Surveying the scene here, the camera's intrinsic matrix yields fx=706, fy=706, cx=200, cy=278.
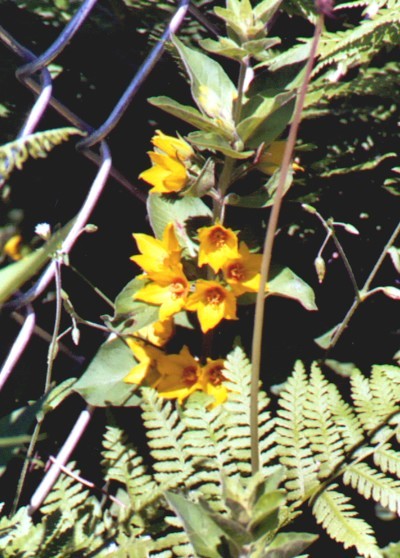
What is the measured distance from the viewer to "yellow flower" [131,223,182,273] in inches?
62.9

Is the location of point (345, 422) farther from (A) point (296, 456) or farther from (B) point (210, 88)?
(B) point (210, 88)

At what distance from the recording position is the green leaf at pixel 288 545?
1076 millimetres

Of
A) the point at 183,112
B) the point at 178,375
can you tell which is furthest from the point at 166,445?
the point at 183,112

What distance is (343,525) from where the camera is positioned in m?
1.37

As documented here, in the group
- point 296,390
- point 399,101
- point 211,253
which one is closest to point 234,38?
point 211,253

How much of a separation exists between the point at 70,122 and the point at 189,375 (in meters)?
0.70

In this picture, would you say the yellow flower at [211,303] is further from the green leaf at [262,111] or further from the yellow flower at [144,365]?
the green leaf at [262,111]

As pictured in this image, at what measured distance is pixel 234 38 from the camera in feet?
5.10

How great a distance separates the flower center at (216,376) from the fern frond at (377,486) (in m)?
0.38

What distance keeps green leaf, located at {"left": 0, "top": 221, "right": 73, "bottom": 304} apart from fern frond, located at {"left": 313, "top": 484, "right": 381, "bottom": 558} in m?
0.87

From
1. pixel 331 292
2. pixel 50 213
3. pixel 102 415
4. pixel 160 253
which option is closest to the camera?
pixel 160 253

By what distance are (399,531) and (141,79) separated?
134cm

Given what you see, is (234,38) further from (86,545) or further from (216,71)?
(86,545)

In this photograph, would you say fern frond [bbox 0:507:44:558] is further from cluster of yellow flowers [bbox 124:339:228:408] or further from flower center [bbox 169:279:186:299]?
flower center [bbox 169:279:186:299]
